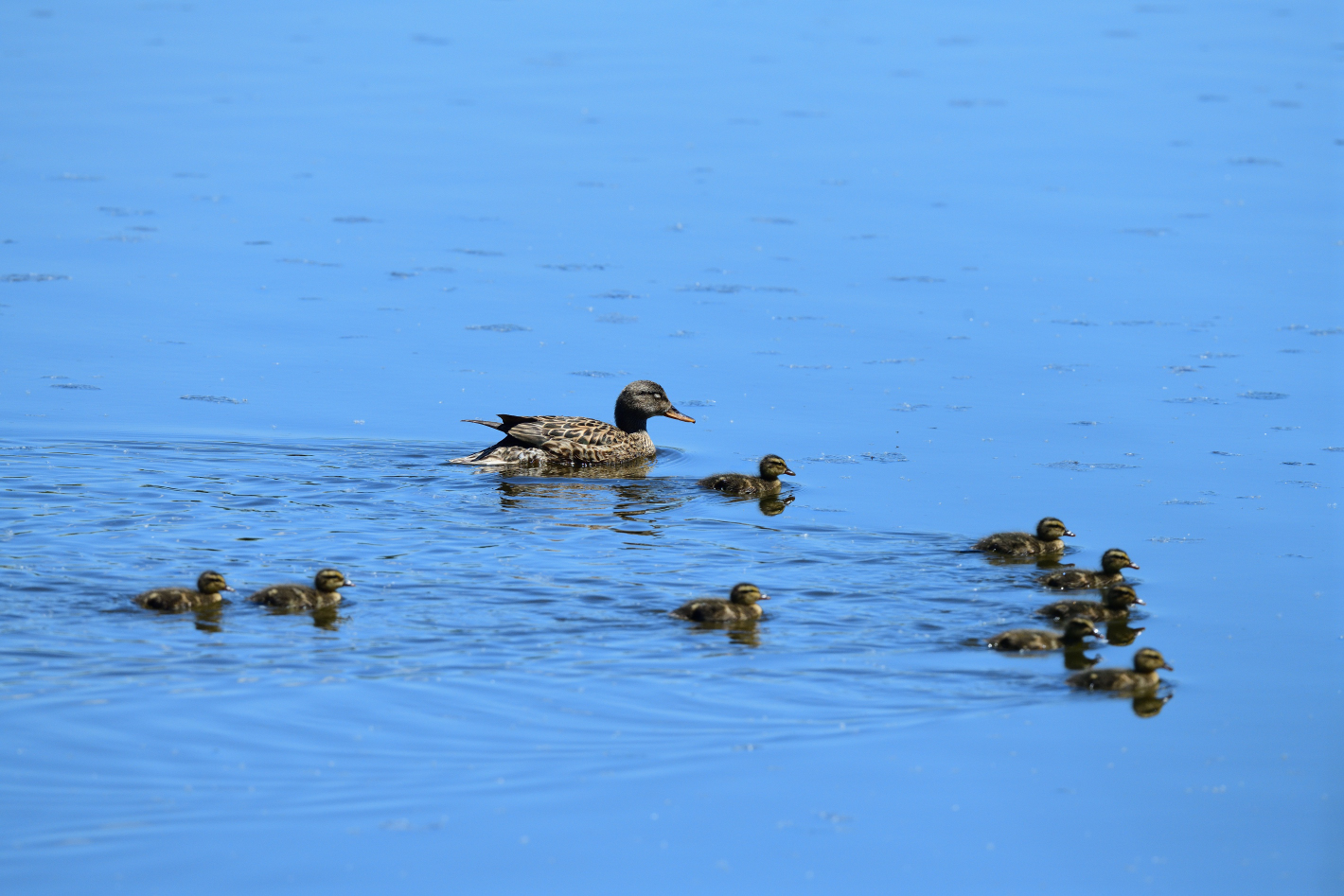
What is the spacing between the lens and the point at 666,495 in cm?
1125

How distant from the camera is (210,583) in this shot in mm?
8453

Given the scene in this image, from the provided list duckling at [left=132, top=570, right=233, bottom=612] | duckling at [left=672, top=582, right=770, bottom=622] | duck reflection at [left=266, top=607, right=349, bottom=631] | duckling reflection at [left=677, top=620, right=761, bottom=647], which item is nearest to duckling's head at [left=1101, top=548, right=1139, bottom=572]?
duckling at [left=672, top=582, right=770, bottom=622]

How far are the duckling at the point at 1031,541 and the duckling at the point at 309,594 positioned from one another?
3429mm

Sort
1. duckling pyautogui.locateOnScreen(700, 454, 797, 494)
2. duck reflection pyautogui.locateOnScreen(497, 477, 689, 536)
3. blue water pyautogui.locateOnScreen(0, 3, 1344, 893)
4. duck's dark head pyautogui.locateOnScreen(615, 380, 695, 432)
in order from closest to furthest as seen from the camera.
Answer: blue water pyautogui.locateOnScreen(0, 3, 1344, 893) → duck reflection pyautogui.locateOnScreen(497, 477, 689, 536) → duckling pyautogui.locateOnScreen(700, 454, 797, 494) → duck's dark head pyautogui.locateOnScreen(615, 380, 695, 432)

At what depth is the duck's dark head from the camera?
1221cm

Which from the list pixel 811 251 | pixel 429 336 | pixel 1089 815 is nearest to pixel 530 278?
pixel 429 336

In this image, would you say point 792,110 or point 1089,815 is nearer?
point 1089,815

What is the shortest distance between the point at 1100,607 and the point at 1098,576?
1.50 ft

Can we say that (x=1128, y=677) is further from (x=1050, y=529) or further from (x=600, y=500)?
(x=600, y=500)

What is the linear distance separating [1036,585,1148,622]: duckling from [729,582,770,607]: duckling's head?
143cm

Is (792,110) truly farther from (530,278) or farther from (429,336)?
(429,336)

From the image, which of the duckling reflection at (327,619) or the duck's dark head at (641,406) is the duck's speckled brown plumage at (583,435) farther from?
the duckling reflection at (327,619)

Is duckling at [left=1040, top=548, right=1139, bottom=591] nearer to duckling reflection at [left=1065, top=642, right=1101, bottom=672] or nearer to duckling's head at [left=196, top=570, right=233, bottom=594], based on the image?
duckling reflection at [left=1065, top=642, right=1101, bottom=672]

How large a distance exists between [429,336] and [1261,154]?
33.2 ft
